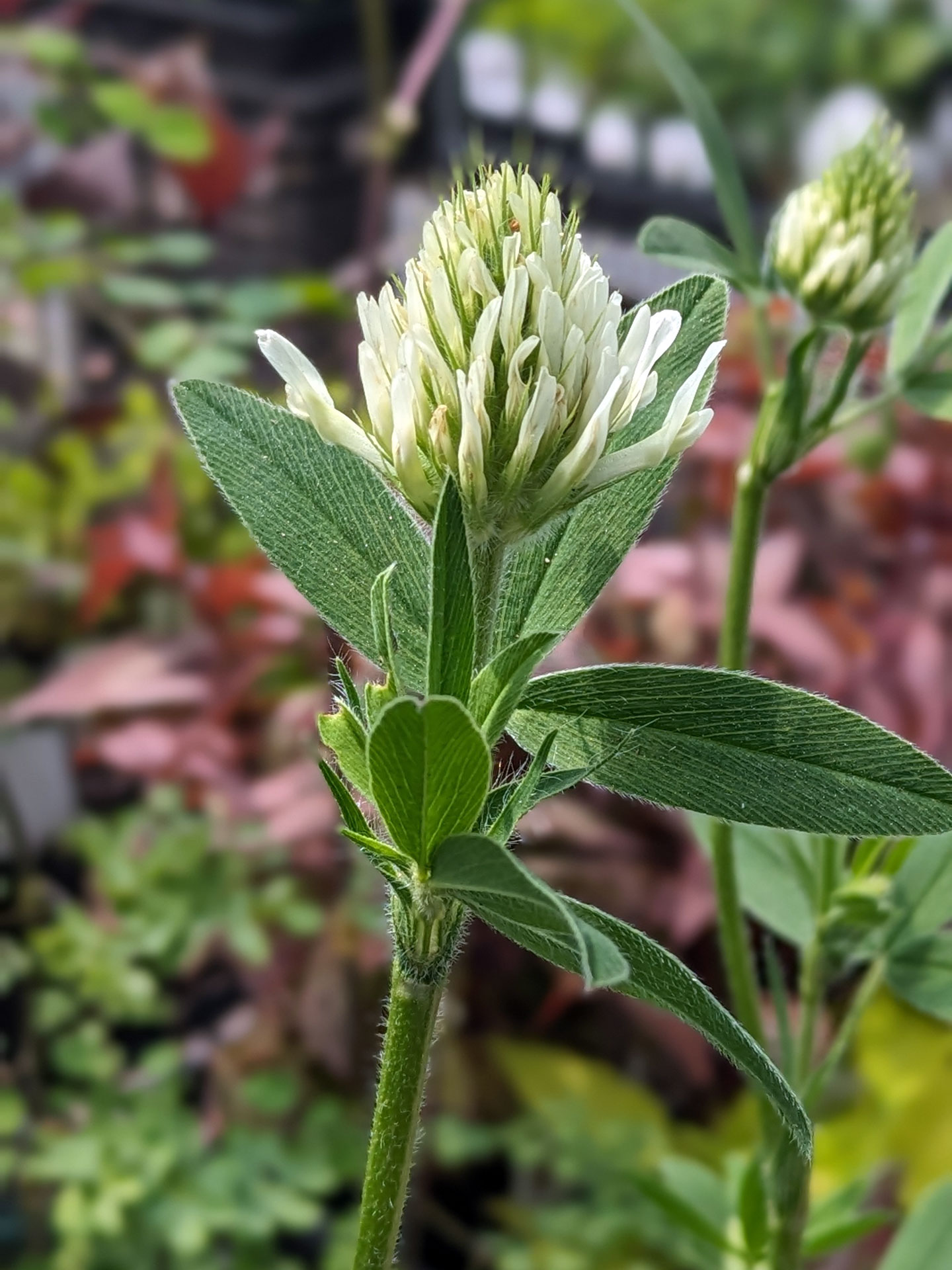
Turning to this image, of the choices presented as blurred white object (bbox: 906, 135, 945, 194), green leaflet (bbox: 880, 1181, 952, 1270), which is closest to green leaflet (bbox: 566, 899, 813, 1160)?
green leaflet (bbox: 880, 1181, 952, 1270)

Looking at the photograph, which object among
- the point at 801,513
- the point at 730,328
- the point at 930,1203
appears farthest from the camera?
the point at 730,328

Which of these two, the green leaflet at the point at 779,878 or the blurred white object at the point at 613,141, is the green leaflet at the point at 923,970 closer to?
the green leaflet at the point at 779,878

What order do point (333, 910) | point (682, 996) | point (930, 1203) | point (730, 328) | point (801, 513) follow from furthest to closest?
1. point (730, 328)
2. point (801, 513)
3. point (333, 910)
4. point (930, 1203)
5. point (682, 996)

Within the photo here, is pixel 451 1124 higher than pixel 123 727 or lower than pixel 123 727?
lower

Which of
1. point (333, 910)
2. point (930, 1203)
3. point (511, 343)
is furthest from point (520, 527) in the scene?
point (333, 910)

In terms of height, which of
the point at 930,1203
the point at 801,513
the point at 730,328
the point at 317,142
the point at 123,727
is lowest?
the point at 930,1203

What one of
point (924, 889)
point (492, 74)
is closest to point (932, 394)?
point (924, 889)

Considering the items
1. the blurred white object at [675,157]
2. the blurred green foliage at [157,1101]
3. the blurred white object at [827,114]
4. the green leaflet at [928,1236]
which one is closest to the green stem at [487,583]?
the green leaflet at [928,1236]

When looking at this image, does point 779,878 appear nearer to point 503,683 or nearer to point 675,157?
point 503,683

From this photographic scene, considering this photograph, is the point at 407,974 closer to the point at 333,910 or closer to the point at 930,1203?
the point at 930,1203
